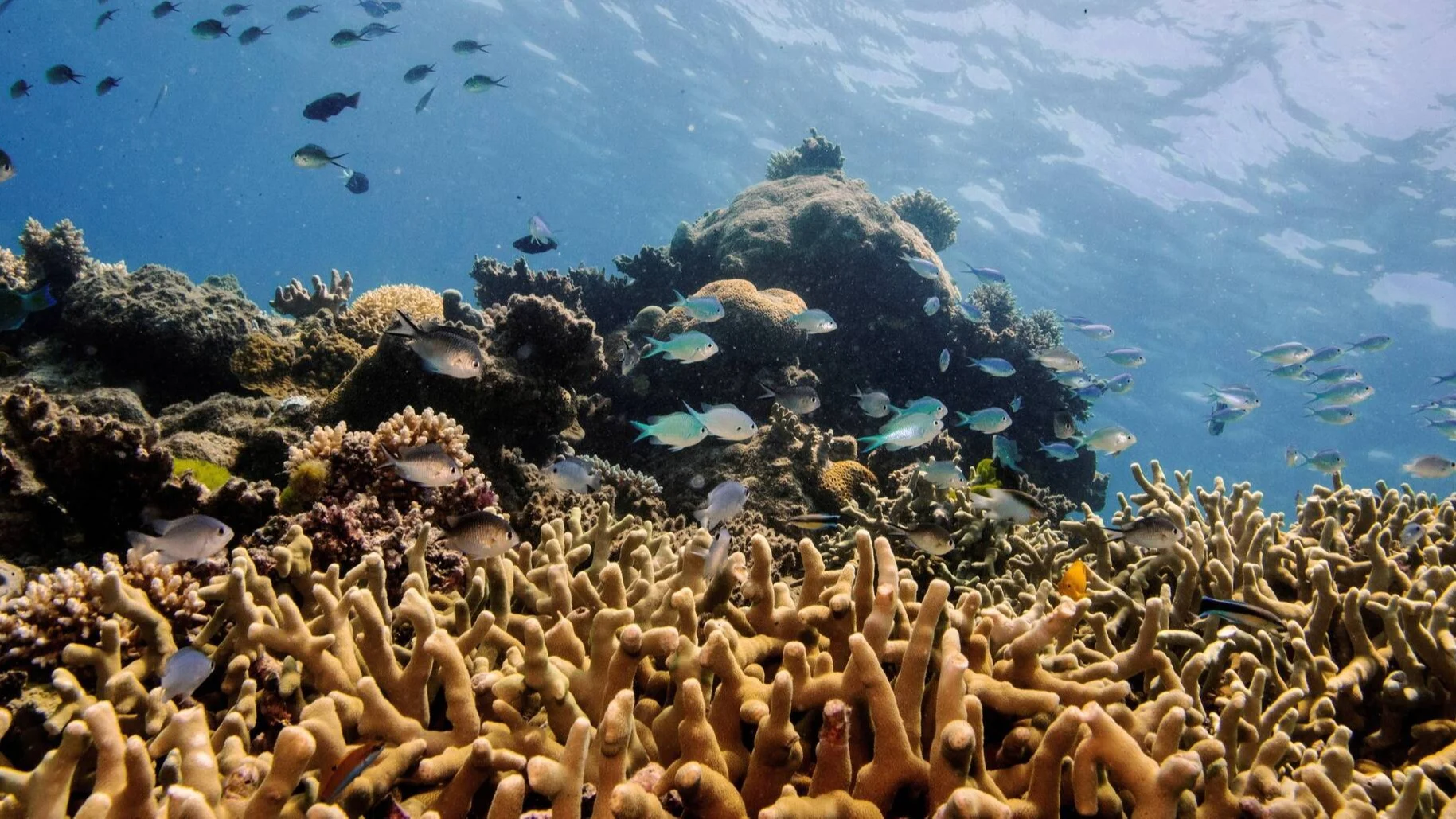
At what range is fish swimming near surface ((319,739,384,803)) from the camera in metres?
1.78

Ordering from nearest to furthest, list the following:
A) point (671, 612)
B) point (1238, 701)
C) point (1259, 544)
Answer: point (1238, 701)
point (671, 612)
point (1259, 544)

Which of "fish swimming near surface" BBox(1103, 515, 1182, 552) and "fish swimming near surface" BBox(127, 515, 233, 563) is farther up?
"fish swimming near surface" BBox(1103, 515, 1182, 552)

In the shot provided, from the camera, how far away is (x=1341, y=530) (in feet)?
13.4

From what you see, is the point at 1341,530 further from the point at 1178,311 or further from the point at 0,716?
the point at 1178,311

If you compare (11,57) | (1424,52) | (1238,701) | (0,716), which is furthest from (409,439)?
(11,57)

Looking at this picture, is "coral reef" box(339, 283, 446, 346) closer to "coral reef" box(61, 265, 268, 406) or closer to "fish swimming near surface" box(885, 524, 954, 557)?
"coral reef" box(61, 265, 268, 406)

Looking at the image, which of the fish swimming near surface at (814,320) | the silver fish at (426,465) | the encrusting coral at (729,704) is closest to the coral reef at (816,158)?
the fish swimming near surface at (814,320)

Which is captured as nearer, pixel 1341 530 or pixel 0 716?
pixel 0 716

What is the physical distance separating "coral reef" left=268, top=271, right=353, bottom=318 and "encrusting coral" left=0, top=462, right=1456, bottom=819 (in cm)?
892

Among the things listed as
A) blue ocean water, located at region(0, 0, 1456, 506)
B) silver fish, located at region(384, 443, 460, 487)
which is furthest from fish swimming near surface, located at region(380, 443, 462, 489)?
blue ocean water, located at region(0, 0, 1456, 506)

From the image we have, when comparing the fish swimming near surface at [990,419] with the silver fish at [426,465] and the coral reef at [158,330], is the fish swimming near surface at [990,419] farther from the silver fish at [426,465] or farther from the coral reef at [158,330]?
the coral reef at [158,330]

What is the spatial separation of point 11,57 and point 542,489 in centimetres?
15589

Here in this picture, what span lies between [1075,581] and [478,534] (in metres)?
3.42

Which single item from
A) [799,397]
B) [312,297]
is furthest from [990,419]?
[312,297]
